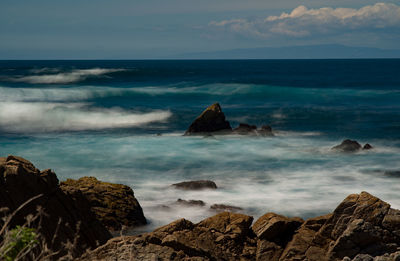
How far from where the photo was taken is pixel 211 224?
10172mm

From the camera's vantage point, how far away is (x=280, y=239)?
10133mm

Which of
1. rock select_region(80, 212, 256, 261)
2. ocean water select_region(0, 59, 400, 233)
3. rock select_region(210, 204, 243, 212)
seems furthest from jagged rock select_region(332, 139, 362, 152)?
rock select_region(80, 212, 256, 261)

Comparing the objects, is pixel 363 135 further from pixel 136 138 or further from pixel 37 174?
pixel 37 174

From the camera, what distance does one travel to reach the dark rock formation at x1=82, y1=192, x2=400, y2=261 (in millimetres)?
8867

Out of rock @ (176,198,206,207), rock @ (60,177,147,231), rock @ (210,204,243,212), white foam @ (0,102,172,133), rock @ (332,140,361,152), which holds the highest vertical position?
rock @ (60,177,147,231)

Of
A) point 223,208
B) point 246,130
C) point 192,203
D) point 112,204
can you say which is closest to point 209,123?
point 246,130

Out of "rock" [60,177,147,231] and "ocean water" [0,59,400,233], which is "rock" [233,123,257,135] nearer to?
"ocean water" [0,59,400,233]

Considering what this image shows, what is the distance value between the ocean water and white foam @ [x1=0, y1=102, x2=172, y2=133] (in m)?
0.09

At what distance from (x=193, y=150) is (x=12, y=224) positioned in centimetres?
1911

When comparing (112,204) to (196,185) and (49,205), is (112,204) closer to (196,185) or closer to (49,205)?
(49,205)

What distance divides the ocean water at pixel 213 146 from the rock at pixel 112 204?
0.48m

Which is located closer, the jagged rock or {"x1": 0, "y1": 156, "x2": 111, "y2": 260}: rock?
{"x1": 0, "y1": 156, "x2": 111, "y2": 260}: rock

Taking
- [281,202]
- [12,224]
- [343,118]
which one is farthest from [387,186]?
[343,118]

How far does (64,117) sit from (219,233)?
36429 mm
